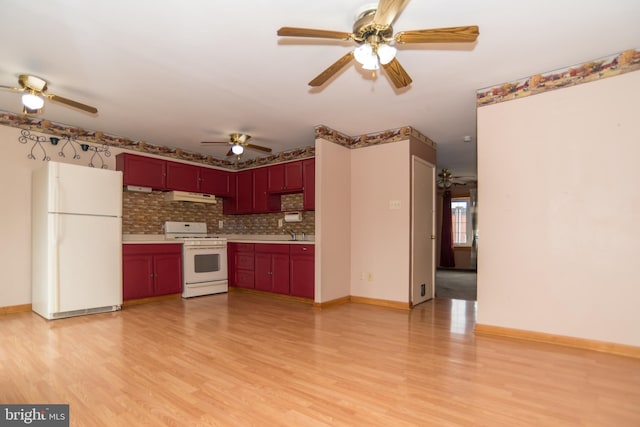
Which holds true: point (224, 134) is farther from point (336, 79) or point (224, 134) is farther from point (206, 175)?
point (336, 79)

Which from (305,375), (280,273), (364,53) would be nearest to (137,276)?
(280,273)

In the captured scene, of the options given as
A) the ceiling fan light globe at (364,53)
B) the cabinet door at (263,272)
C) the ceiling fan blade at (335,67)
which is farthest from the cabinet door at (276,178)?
the ceiling fan light globe at (364,53)

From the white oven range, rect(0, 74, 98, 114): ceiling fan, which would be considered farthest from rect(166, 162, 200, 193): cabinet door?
rect(0, 74, 98, 114): ceiling fan

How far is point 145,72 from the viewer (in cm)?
287

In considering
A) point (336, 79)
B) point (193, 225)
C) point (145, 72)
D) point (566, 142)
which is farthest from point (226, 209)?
point (566, 142)

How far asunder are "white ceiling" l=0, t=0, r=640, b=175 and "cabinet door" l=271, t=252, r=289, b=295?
201cm

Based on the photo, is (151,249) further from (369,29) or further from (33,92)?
(369,29)

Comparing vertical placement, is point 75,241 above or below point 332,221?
below

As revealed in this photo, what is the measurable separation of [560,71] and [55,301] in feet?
18.7

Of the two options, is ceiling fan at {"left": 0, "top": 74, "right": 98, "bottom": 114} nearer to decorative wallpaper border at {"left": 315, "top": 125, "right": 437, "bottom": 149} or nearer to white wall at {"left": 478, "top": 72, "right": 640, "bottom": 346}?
decorative wallpaper border at {"left": 315, "top": 125, "right": 437, "bottom": 149}

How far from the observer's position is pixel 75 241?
376cm

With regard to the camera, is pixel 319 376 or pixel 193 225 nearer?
pixel 319 376

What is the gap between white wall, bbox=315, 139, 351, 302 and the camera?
168 inches

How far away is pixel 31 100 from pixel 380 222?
4.06m
